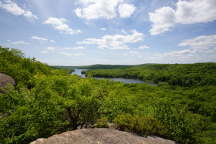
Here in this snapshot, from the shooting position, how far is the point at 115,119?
4.92 metres

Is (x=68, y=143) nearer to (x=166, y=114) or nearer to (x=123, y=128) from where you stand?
(x=123, y=128)

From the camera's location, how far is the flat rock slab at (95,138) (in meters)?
3.36

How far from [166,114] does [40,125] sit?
4.72 m

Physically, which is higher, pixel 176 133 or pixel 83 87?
pixel 83 87

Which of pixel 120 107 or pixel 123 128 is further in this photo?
pixel 120 107

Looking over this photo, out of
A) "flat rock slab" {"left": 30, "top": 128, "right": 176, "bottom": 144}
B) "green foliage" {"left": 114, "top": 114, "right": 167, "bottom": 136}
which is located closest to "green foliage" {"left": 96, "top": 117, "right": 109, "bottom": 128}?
"green foliage" {"left": 114, "top": 114, "right": 167, "bottom": 136}

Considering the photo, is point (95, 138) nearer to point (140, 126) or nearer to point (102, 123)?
point (102, 123)

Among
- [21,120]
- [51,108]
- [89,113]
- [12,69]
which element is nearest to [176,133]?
[89,113]

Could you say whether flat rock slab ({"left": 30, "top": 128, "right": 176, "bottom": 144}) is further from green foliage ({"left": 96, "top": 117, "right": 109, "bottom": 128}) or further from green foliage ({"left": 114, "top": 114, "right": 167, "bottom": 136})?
green foliage ({"left": 96, "top": 117, "right": 109, "bottom": 128})

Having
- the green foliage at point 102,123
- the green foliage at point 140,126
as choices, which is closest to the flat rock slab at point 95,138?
the green foliage at point 140,126

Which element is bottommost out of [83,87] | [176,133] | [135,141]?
[176,133]

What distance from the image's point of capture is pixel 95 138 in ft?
12.0

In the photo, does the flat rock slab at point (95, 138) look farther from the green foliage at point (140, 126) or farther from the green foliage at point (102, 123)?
the green foliage at point (102, 123)

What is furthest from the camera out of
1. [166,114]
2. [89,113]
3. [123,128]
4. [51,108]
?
[166,114]
